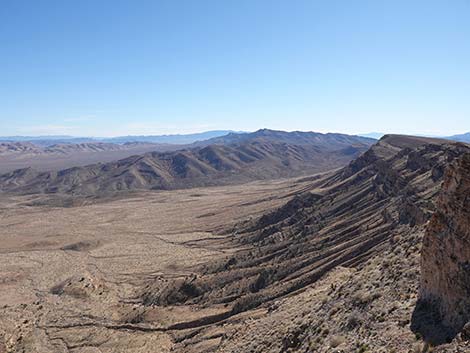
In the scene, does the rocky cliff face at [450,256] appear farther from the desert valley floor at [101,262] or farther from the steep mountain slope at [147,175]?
the steep mountain slope at [147,175]

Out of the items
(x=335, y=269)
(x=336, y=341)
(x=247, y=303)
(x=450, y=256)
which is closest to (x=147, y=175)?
(x=247, y=303)

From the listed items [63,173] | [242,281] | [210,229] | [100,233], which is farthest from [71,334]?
[63,173]

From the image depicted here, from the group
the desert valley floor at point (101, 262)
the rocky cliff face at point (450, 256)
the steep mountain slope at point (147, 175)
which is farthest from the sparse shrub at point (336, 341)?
the steep mountain slope at point (147, 175)

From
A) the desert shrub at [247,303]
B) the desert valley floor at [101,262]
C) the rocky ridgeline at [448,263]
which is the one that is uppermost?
the rocky ridgeline at [448,263]

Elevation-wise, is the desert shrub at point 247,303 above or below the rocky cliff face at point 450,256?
below

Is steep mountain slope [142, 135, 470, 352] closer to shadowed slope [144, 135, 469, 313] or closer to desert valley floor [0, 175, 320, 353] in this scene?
shadowed slope [144, 135, 469, 313]
